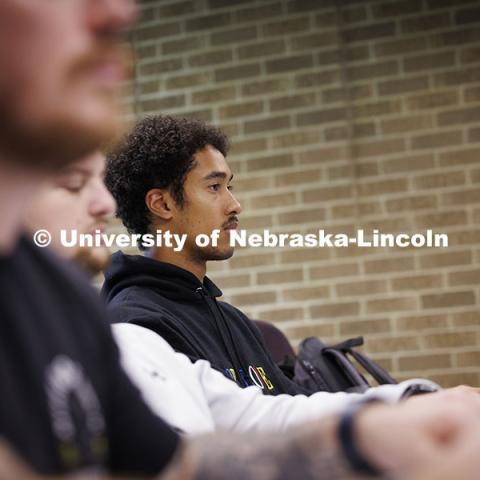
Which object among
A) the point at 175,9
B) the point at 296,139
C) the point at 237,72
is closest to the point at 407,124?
the point at 296,139

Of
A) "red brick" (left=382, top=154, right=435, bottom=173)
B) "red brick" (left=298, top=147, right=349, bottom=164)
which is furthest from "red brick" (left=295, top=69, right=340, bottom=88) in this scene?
"red brick" (left=382, top=154, right=435, bottom=173)

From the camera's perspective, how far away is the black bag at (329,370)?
117 inches

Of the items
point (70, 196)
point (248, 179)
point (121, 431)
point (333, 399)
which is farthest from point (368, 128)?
point (121, 431)

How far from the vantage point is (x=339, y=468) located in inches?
26.1

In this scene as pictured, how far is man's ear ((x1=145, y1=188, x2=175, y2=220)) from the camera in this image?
2.62m

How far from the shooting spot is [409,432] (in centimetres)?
66

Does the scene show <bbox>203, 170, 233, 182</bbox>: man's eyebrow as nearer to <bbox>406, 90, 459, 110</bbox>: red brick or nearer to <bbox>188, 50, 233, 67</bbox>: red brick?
<bbox>406, 90, 459, 110</bbox>: red brick

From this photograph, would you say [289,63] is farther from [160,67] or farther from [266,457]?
[266,457]

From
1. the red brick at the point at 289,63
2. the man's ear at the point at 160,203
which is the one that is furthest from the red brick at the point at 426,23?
the man's ear at the point at 160,203

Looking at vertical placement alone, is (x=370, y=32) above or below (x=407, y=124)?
above

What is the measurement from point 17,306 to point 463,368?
3.52 m

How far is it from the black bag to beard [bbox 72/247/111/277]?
124 centimetres

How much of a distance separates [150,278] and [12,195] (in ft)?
5.49

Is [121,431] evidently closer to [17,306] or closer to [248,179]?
[17,306]
